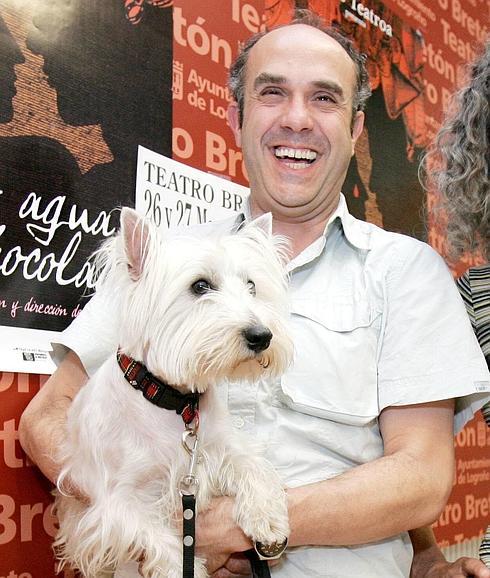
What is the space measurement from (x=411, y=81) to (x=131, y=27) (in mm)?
1737

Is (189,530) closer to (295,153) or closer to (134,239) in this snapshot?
(134,239)

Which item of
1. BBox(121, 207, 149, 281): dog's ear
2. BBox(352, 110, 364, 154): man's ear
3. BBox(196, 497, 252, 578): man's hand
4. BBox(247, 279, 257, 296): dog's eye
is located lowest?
BBox(196, 497, 252, 578): man's hand

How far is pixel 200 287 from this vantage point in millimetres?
1333

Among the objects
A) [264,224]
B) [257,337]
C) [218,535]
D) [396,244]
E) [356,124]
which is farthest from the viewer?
[356,124]

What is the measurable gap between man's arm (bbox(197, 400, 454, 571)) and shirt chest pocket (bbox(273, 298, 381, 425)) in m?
0.10

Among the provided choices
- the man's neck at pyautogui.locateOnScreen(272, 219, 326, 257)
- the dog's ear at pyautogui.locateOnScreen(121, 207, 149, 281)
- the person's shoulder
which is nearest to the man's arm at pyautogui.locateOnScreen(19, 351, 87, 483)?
the dog's ear at pyautogui.locateOnScreen(121, 207, 149, 281)

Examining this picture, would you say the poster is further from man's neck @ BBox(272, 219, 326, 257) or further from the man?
man's neck @ BBox(272, 219, 326, 257)

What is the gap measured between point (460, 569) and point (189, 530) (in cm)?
63

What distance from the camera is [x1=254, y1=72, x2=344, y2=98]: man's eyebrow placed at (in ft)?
5.78

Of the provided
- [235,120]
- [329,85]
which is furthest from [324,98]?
[235,120]

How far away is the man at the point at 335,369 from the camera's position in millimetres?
1414

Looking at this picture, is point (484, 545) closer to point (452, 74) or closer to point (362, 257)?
point (362, 257)

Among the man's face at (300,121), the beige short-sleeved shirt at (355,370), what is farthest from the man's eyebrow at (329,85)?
the beige short-sleeved shirt at (355,370)

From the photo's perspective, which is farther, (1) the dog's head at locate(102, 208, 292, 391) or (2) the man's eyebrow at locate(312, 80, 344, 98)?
(2) the man's eyebrow at locate(312, 80, 344, 98)
